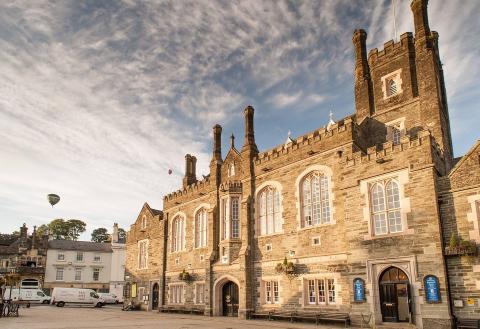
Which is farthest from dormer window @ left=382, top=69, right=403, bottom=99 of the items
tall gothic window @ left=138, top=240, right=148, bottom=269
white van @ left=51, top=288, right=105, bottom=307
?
→ white van @ left=51, top=288, right=105, bottom=307

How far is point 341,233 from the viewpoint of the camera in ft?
69.2

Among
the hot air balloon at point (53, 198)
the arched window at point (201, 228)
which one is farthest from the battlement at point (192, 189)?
the hot air balloon at point (53, 198)

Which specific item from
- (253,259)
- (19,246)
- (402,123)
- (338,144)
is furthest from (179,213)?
(19,246)

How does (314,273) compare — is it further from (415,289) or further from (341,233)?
(415,289)

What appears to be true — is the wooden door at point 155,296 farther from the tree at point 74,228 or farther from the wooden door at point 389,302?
the tree at point 74,228

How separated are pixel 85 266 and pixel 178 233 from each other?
34.6 metres

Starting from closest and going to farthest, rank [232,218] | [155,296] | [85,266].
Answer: [232,218] < [155,296] < [85,266]

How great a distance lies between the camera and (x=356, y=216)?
774 inches

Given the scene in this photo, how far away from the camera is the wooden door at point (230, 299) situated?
2733 cm

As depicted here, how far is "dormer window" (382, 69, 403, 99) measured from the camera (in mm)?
25234

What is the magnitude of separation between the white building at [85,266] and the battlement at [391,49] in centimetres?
5061

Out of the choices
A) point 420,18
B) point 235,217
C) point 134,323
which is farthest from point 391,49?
point 134,323

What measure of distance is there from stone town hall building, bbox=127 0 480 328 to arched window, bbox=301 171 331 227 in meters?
0.06

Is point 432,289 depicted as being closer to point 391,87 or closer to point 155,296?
point 391,87
